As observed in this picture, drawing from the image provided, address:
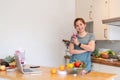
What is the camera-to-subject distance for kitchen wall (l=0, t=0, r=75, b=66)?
3.07 metres

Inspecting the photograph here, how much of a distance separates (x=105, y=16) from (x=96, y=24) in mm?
275

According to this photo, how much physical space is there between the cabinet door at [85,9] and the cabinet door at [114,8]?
52 centimetres

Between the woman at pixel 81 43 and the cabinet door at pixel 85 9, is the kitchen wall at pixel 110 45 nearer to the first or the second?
the cabinet door at pixel 85 9

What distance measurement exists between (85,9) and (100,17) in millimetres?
483

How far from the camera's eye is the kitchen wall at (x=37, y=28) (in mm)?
3074

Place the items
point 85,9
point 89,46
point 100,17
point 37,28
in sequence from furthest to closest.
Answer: point 85,9, point 37,28, point 100,17, point 89,46

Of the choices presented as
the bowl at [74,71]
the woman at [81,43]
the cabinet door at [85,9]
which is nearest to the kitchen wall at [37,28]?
the cabinet door at [85,9]

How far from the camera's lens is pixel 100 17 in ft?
10.9

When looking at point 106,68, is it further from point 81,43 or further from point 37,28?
point 37,28

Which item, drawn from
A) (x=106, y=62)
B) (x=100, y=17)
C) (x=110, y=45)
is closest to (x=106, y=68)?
(x=106, y=62)

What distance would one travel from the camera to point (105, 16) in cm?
322

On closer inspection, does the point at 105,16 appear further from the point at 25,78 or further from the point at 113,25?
the point at 25,78

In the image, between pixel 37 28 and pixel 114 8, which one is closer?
pixel 114 8

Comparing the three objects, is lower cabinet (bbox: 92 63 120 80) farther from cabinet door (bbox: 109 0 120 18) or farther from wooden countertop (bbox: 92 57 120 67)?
cabinet door (bbox: 109 0 120 18)
